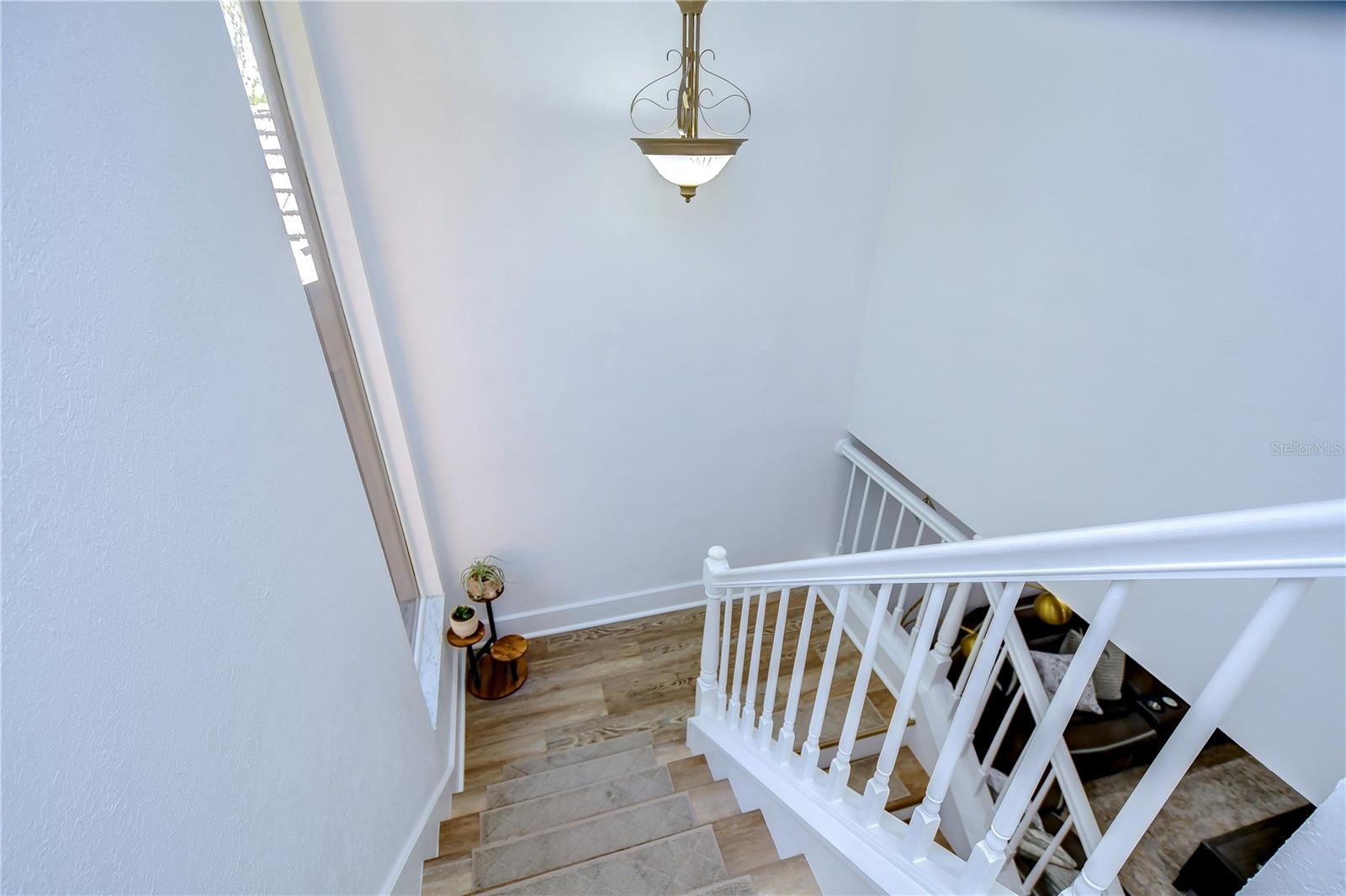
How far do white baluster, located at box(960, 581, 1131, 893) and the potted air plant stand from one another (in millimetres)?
2187

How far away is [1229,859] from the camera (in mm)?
2275

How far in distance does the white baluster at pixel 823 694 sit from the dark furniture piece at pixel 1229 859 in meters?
1.90

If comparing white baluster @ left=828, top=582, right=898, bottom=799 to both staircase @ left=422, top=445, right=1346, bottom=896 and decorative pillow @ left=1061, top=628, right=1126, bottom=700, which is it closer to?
staircase @ left=422, top=445, right=1346, bottom=896

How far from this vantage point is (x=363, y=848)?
132 centimetres

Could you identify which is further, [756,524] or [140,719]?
[756,524]

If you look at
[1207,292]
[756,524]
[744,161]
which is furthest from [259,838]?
[756,524]

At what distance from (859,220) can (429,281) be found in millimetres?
1788

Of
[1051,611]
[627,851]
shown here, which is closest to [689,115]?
[627,851]

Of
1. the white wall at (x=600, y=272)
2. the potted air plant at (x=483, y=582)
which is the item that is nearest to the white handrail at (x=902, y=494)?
the white wall at (x=600, y=272)

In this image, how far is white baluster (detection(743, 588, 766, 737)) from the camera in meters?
1.64

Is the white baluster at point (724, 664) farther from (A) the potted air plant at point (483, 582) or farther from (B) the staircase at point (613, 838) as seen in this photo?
(A) the potted air plant at point (483, 582)

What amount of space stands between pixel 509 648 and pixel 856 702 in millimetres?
2085

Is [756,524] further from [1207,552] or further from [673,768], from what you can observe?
[1207,552]

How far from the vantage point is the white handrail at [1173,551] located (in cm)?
50
